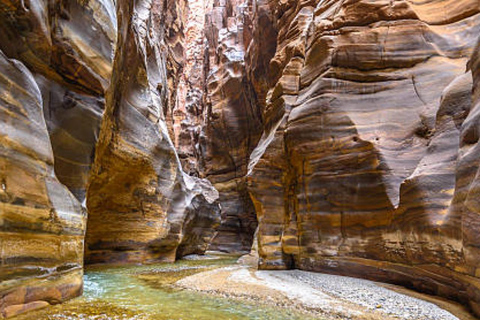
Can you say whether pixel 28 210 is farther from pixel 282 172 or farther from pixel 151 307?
pixel 282 172

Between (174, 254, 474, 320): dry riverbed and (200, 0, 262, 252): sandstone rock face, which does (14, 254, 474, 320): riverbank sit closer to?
(174, 254, 474, 320): dry riverbed

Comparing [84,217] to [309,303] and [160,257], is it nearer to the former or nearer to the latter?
[309,303]

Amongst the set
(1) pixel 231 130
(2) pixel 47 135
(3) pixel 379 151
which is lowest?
(2) pixel 47 135

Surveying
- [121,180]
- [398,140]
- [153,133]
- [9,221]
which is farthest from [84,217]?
[398,140]

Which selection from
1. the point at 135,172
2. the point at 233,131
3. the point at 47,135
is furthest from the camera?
the point at 233,131

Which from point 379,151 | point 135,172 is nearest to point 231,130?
point 135,172

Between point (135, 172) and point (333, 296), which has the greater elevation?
point (135, 172)

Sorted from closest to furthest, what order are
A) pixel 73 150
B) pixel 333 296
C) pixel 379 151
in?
1. pixel 333 296
2. pixel 73 150
3. pixel 379 151

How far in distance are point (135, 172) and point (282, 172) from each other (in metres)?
6.21

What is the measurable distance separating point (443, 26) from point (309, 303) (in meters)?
8.58

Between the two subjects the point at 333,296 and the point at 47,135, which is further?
the point at 333,296

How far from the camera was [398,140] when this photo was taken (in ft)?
25.9

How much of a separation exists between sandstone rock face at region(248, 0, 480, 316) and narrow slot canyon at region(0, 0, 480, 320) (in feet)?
0.14

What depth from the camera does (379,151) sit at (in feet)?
26.0
